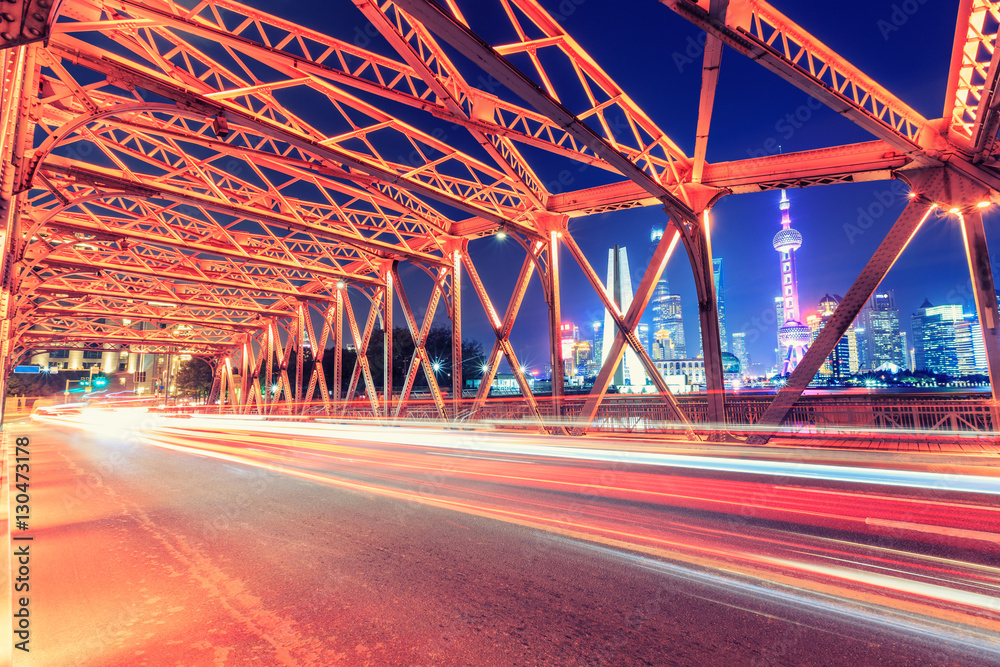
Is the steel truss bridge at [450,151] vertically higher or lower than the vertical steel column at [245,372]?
higher

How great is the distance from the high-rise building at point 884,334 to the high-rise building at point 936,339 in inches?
655

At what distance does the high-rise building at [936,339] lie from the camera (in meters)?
97.0

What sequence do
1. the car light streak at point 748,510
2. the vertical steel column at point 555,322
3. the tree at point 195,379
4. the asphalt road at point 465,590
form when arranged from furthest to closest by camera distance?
the tree at point 195,379 → the vertical steel column at point 555,322 → the car light streak at point 748,510 → the asphalt road at point 465,590

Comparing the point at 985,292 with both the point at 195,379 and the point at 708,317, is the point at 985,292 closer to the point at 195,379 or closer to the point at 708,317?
the point at 708,317

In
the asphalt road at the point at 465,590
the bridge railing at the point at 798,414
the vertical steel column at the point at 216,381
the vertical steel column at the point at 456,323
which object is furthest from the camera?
the vertical steel column at the point at 216,381

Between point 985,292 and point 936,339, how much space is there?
13458 cm

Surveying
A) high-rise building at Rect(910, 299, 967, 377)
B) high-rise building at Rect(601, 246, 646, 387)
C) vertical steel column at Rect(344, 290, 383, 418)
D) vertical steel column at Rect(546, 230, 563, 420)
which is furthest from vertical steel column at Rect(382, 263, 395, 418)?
high-rise building at Rect(910, 299, 967, 377)

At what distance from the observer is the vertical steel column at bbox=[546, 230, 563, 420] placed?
53.3 ft

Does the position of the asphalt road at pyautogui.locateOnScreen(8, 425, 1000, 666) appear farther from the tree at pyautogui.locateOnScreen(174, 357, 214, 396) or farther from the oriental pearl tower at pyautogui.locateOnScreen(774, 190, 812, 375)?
the oriental pearl tower at pyautogui.locateOnScreen(774, 190, 812, 375)

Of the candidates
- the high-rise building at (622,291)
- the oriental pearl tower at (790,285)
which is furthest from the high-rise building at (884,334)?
the high-rise building at (622,291)

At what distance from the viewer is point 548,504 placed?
7.23 metres

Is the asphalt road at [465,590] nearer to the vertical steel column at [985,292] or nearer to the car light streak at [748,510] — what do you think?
the car light streak at [748,510]

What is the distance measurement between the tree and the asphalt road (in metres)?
90.7

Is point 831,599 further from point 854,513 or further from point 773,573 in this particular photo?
point 854,513
